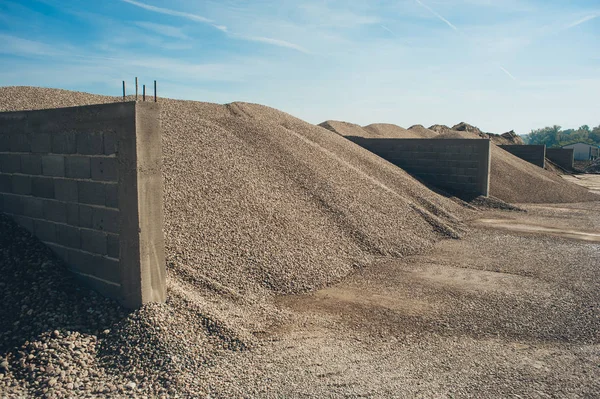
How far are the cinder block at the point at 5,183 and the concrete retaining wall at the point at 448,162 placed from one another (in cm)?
1379

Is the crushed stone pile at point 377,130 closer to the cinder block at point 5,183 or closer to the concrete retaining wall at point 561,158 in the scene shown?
the concrete retaining wall at point 561,158

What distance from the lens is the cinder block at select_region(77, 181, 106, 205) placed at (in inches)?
195

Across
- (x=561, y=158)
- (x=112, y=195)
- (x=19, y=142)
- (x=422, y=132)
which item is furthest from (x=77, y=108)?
(x=561, y=158)

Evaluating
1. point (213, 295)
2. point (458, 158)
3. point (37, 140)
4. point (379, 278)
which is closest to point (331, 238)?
point (379, 278)

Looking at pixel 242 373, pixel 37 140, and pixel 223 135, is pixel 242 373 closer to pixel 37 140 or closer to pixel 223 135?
pixel 37 140

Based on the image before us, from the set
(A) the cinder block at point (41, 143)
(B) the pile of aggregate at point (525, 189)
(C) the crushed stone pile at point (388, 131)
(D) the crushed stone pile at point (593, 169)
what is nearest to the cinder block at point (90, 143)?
(A) the cinder block at point (41, 143)

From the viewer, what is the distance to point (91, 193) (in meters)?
5.06

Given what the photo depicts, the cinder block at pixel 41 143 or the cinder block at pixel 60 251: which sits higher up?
the cinder block at pixel 41 143

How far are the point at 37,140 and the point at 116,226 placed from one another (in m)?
1.82

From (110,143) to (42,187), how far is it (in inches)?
59.8

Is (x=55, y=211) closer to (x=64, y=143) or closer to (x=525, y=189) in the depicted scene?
(x=64, y=143)

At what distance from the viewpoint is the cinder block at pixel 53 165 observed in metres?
5.35

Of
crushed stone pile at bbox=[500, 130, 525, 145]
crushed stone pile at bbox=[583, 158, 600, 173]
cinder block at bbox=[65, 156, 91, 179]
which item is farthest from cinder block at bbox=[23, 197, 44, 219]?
crushed stone pile at bbox=[500, 130, 525, 145]

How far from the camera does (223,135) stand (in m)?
10.7
